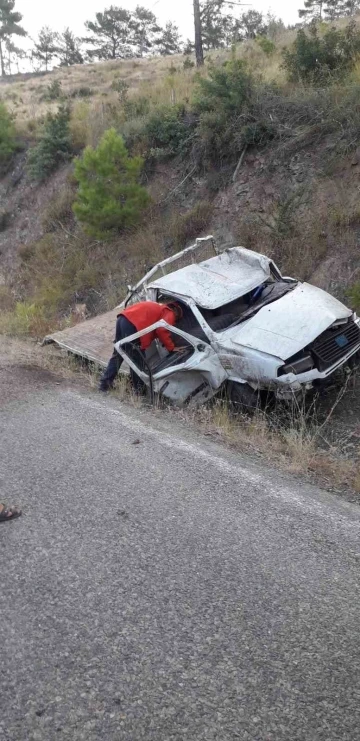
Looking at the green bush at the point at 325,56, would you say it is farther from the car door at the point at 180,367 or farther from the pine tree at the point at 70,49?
the pine tree at the point at 70,49

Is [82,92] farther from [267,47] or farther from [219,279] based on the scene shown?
[219,279]

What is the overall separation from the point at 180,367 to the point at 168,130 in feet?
34.9

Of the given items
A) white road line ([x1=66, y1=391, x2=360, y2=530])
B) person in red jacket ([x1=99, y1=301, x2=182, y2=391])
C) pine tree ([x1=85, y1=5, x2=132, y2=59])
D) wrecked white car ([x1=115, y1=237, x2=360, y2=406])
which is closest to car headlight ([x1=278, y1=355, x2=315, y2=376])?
wrecked white car ([x1=115, y1=237, x2=360, y2=406])

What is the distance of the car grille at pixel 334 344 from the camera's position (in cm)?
730

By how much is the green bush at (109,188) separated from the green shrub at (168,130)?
1.54 meters

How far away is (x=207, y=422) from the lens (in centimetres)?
726

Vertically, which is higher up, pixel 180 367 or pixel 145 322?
pixel 145 322

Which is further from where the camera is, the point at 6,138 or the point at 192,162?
the point at 6,138

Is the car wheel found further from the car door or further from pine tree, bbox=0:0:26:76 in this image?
pine tree, bbox=0:0:26:76

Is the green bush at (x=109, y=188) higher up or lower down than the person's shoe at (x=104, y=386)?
higher up

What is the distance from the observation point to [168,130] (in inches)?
650

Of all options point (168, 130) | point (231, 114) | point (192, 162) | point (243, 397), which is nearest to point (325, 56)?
point (231, 114)

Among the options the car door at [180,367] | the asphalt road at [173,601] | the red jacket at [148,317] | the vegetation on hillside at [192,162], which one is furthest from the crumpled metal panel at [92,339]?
the vegetation on hillside at [192,162]

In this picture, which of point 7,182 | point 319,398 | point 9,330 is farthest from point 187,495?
point 7,182
